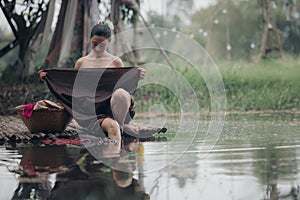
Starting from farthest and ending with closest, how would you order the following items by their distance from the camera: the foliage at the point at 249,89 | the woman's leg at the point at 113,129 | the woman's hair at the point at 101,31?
the foliage at the point at 249,89, the woman's hair at the point at 101,31, the woman's leg at the point at 113,129

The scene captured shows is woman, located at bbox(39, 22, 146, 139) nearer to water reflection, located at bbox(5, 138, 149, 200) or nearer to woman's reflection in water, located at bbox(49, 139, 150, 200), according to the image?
water reflection, located at bbox(5, 138, 149, 200)

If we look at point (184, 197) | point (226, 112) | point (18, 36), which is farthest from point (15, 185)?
point (18, 36)

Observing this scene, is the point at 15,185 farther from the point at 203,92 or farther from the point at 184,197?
the point at 203,92

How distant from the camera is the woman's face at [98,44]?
5.68m

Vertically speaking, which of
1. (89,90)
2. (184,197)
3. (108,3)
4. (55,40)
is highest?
(108,3)

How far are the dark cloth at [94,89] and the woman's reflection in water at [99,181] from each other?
1.19 meters

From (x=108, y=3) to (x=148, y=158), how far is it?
7.37 metres

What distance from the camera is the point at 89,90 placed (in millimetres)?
5555

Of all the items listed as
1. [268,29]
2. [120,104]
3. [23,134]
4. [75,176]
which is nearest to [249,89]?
[268,29]

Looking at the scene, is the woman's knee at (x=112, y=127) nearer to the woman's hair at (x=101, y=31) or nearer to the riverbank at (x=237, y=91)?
the woman's hair at (x=101, y=31)

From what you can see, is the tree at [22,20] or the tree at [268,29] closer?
the tree at [22,20]

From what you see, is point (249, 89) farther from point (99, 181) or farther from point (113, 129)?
point (99, 181)

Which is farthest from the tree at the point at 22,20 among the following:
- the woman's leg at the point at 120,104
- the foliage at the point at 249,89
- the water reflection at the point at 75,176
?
the water reflection at the point at 75,176

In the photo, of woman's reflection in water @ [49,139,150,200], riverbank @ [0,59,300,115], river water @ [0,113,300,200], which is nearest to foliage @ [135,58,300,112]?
riverbank @ [0,59,300,115]
